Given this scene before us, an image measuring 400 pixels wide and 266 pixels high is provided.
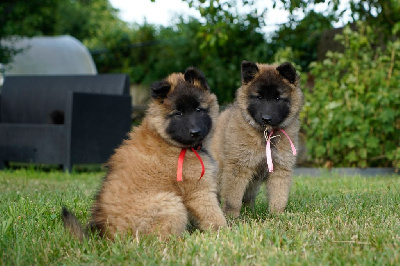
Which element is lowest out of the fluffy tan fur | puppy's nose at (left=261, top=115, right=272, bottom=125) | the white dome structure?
the fluffy tan fur

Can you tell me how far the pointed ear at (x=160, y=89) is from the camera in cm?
324

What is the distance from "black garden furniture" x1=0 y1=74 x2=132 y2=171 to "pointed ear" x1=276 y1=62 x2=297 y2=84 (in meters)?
4.27

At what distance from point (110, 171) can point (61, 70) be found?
1098 cm

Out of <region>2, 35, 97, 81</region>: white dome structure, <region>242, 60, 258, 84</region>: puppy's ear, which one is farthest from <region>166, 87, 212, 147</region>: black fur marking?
<region>2, 35, 97, 81</region>: white dome structure

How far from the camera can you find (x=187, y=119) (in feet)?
10.6

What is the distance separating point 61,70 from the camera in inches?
527

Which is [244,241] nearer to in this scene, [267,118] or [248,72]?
[267,118]

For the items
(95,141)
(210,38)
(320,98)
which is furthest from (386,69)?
(95,141)

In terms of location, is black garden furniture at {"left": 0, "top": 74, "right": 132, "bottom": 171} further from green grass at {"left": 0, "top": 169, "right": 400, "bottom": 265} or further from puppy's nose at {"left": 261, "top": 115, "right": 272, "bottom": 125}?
puppy's nose at {"left": 261, "top": 115, "right": 272, "bottom": 125}

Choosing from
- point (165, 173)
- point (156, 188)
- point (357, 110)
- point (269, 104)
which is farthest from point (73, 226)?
point (357, 110)

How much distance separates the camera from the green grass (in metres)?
2.51

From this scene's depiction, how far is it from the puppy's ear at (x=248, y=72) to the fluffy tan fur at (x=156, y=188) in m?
0.78

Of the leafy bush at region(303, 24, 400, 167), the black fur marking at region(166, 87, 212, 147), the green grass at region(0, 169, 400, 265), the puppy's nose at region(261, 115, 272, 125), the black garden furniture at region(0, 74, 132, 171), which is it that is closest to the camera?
the green grass at region(0, 169, 400, 265)

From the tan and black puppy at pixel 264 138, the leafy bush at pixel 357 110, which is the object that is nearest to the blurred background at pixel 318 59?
the leafy bush at pixel 357 110
